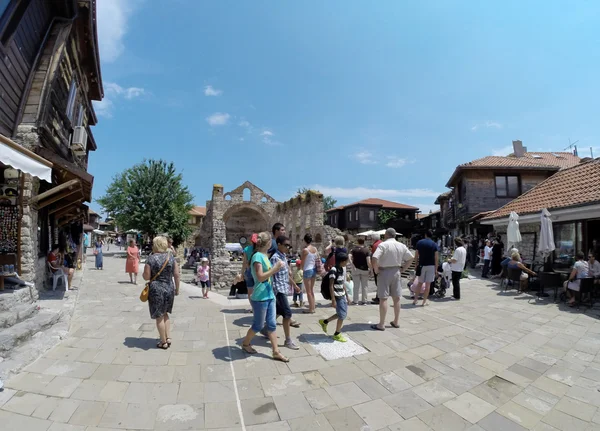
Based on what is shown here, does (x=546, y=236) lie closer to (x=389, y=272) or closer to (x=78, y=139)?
(x=389, y=272)

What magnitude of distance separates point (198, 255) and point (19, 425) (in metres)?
19.6

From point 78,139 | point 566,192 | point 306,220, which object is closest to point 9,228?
point 78,139

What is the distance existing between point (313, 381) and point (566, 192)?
36.3ft

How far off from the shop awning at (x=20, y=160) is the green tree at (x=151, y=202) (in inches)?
894

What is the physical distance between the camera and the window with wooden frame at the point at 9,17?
17.4 feet

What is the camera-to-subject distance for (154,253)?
13.5ft

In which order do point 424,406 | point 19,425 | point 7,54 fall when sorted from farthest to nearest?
point 7,54 < point 424,406 < point 19,425

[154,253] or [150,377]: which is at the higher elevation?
[154,253]

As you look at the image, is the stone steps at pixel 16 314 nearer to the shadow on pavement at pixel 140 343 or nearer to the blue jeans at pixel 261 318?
the shadow on pavement at pixel 140 343

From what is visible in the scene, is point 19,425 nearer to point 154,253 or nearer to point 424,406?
point 154,253

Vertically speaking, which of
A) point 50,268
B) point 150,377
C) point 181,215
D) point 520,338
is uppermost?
point 181,215

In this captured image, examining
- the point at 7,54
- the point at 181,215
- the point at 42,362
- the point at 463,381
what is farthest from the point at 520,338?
the point at 181,215

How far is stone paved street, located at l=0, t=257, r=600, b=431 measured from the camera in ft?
8.63

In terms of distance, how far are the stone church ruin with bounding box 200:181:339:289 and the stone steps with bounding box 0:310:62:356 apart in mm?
7979
